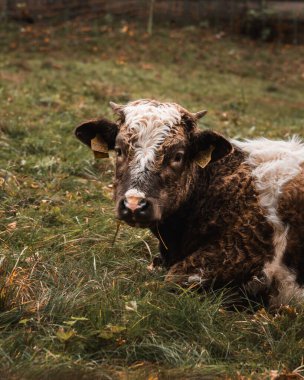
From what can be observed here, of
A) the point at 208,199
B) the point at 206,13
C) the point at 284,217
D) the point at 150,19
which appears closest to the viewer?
the point at 284,217

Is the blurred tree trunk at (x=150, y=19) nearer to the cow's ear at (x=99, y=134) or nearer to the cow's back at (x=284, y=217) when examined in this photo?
the cow's ear at (x=99, y=134)

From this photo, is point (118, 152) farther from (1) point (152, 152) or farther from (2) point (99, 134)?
(2) point (99, 134)

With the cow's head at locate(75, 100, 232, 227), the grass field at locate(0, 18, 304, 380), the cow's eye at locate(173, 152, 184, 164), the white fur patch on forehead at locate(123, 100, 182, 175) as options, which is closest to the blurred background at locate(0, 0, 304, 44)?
the grass field at locate(0, 18, 304, 380)

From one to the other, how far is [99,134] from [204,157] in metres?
0.91

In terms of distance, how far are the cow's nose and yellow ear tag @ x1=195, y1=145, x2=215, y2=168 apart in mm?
821

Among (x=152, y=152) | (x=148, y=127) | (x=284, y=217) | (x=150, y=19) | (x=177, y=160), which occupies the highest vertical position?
(x=148, y=127)

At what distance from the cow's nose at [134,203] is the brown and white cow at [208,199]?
18 cm

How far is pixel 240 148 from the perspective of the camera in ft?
21.2

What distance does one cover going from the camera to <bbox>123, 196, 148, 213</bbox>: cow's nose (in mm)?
5285

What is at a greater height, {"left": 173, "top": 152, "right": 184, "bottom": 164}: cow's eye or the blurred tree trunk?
{"left": 173, "top": 152, "right": 184, "bottom": 164}: cow's eye

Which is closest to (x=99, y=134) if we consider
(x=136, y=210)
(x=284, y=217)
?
(x=136, y=210)

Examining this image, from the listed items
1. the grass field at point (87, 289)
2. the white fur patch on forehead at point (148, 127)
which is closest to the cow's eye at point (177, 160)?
the white fur patch on forehead at point (148, 127)

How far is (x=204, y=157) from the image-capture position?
6008 mm

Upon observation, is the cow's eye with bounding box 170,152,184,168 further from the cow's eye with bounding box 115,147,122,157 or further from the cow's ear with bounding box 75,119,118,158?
the cow's ear with bounding box 75,119,118,158
